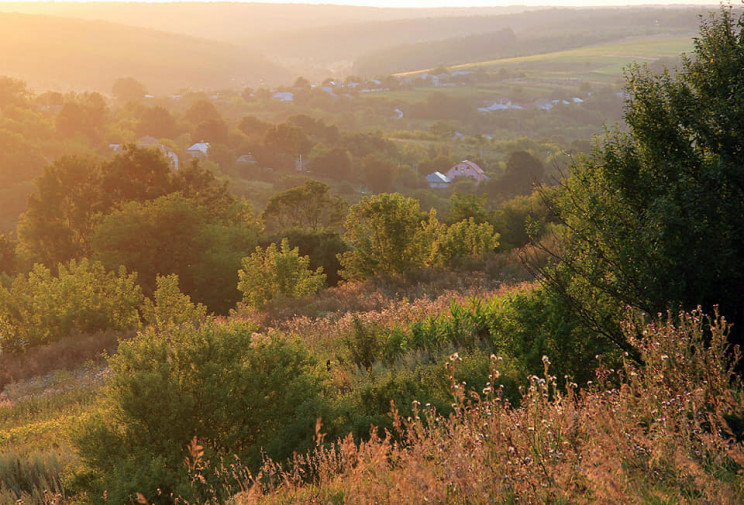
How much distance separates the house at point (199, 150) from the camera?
7486 cm

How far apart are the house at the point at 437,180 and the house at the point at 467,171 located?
2603 mm

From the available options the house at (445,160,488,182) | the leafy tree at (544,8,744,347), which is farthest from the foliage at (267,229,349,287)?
the house at (445,160,488,182)

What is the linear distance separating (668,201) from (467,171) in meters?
85.4

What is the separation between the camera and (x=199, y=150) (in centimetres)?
7631

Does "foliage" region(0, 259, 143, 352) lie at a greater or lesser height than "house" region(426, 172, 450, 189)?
greater

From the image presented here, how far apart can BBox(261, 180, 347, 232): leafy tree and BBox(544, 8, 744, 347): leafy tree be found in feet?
115

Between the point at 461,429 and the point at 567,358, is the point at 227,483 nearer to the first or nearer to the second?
the point at 461,429

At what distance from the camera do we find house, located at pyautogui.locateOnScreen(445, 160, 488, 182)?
89.9 meters

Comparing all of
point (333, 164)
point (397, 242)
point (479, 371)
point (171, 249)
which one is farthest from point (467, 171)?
point (479, 371)

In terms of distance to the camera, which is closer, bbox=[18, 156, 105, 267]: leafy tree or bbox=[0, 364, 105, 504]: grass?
bbox=[0, 364, 105, 504]: grass

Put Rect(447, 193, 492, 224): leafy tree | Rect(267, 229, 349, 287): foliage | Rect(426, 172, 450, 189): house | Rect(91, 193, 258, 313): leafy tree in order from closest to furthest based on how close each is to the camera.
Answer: Rect(91, 193, 258, 313): leafy tree < Rect(267, 229, 349, 287): foliage < Rect(447, 193, 492, 224): leafy tree < Rect(426, 172, 450, 189): house

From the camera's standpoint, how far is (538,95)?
162 metres

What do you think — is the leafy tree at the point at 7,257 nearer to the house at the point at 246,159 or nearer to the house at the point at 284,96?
the house at the point at 246,159

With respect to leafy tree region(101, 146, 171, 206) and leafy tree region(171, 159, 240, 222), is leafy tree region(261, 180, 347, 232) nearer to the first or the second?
leafy tree region(171, 159, 240, 222)
